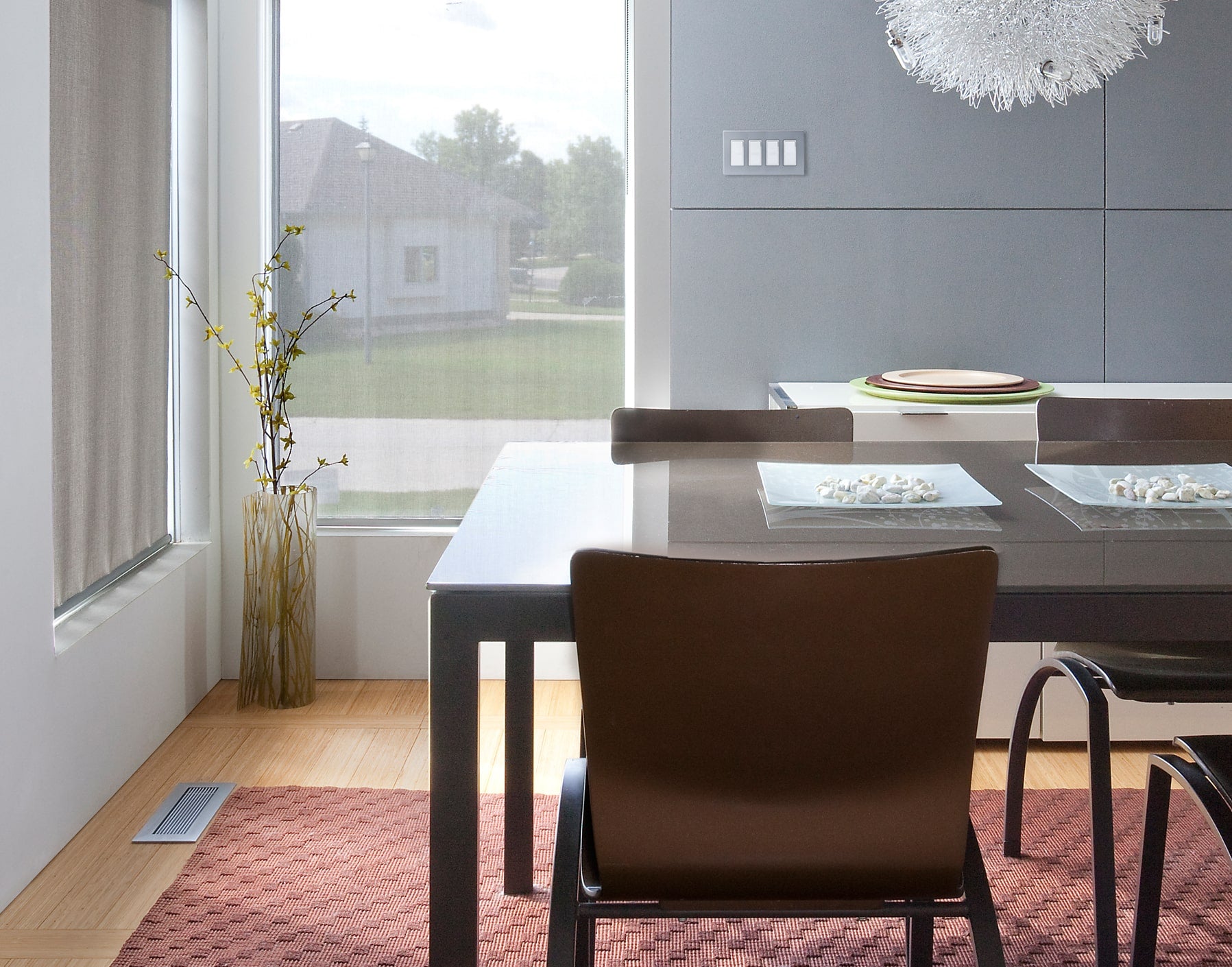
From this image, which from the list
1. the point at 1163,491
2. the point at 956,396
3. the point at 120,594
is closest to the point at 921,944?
the point at 1163,491

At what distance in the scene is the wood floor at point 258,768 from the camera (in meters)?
2.05

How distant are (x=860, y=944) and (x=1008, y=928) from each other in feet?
0.86

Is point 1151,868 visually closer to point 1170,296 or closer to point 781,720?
point 781,720

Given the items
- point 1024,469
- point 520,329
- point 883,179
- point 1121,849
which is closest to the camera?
point 1024,469

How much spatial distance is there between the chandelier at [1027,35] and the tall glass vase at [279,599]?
1903 mm

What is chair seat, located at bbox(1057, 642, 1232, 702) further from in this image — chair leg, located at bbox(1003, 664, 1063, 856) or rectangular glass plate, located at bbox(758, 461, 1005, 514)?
rectangular glass plate, located at bbox(758, 461, 1005, 514)

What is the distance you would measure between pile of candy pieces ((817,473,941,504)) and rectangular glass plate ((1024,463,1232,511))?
0.21m

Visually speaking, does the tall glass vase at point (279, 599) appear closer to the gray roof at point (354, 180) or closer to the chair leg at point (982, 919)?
the gray roof at point (354, 180)

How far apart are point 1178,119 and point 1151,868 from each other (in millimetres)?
2214

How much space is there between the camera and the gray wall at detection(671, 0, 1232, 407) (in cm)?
320

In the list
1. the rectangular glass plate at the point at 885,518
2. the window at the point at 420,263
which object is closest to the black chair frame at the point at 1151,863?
the rectangular glass plate at the point at 885,518

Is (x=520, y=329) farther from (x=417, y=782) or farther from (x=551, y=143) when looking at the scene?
(x=417, y=782)

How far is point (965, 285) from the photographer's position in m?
3.27

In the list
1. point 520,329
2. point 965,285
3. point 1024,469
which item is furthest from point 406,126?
point 1024,469
